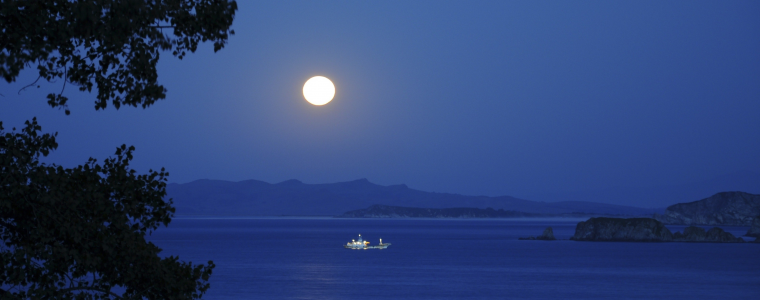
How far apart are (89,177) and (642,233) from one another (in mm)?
177806

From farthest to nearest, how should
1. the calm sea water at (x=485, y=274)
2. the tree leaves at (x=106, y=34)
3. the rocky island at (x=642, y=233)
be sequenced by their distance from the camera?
the rocky island at (x=642, y=233), the calm sea water at (x=485, y=274), the tree leaves at (x=106, y=34)

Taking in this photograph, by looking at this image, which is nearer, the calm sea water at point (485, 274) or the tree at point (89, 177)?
the tree at point (89, 177)

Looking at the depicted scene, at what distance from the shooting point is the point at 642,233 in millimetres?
179125

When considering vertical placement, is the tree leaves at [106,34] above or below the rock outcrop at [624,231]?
below

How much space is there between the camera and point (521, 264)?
11150 centimetres

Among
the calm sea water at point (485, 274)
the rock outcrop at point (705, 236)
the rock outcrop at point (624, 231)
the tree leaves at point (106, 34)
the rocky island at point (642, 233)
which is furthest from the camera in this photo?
the rock outcrop at point (624, 231)

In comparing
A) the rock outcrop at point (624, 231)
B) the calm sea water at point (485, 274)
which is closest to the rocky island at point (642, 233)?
the rock outcrop at point (624, 231)

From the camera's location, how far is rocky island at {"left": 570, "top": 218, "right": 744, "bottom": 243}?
177750 mm

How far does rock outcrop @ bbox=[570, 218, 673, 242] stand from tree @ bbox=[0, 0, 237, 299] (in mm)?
176549

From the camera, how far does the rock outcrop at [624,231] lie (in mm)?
178500

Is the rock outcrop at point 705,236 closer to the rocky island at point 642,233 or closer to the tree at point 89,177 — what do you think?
the rocky island at point 642,233

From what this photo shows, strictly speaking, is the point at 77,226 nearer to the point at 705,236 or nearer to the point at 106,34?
the point at 106,34

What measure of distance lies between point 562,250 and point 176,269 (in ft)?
451

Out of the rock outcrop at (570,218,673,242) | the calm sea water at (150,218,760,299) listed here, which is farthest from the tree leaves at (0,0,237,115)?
the rock outcrop at (570,218,673,242)
